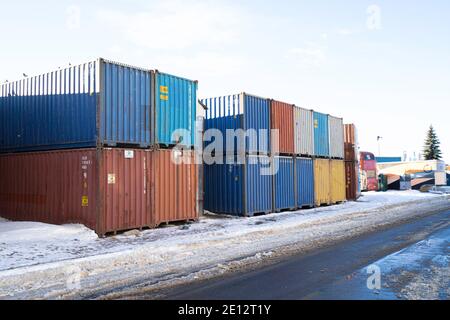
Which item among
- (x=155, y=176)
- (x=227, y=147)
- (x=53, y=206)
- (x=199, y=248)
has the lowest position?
(x=199, y=248)

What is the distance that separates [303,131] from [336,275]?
15.1m

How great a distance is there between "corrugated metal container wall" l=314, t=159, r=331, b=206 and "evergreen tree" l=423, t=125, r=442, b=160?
53626 millimetres

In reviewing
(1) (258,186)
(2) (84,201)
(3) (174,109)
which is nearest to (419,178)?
(1) (258,186)

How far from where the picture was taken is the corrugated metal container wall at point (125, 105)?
40.1 ft

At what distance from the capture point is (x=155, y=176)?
1351 cm

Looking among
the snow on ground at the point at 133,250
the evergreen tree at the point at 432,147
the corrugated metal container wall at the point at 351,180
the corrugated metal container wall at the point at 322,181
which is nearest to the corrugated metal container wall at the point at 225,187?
the snow on ground at the point at 133,250

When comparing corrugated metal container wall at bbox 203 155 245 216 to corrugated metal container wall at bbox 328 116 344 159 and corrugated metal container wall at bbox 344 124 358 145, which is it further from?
corrugated metal container wall at bbox 344 124 358 145

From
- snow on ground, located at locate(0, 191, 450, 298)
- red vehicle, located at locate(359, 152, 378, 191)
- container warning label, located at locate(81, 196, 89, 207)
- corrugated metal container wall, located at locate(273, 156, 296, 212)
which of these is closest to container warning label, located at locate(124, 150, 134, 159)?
container warning label, located at locate(81, 196, 89, 207)

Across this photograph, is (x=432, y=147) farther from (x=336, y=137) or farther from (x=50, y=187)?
(x=50, y=187)

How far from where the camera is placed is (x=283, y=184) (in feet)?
64.7

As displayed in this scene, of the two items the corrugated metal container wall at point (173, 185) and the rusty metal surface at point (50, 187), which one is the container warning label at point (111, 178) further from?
the corrugated metal container wall at point (173, 185)
